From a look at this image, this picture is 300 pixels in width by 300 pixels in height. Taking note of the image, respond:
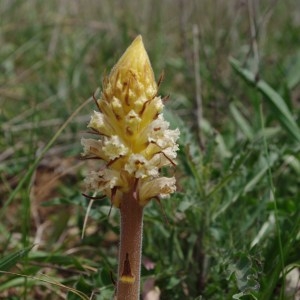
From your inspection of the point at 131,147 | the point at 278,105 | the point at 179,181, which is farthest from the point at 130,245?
the point at 278,105

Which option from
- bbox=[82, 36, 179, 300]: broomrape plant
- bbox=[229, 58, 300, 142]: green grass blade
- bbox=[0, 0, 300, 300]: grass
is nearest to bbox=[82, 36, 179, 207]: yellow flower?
bbox=[82, 36, 179, 300]: broomrape plant

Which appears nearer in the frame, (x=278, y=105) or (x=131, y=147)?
(x=131, y=147)

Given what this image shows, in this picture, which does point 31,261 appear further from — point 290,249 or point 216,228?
point 290,249

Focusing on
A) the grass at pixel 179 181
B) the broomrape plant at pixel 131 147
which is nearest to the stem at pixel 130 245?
the broomrape plant at pixel 131 147

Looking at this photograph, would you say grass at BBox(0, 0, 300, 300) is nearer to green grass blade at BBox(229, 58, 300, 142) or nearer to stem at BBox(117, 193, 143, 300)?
green grass blade at BBox(229, 58, 300, 142)

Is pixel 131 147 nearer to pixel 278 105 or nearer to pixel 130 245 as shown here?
pixel 130 245

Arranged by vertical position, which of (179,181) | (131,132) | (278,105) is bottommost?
(179,181)

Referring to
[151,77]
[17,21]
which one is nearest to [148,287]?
[151,77]
